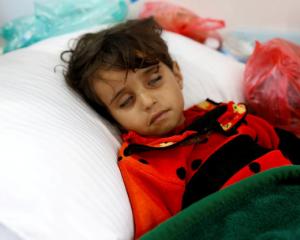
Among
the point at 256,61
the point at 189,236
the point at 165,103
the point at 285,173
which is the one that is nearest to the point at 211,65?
the point at 256,61

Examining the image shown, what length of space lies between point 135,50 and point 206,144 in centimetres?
27

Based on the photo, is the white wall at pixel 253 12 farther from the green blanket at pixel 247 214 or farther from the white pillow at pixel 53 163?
the green blanket at pixel 247 214

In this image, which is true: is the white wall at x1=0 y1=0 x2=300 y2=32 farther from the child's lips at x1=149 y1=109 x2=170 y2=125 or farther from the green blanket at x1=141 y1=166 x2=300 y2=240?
the green blanket at x1=141 y1=166 x2=300 y2=240

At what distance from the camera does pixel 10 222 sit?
591 millimetres

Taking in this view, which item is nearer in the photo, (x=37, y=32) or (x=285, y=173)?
(x=285, y=173)

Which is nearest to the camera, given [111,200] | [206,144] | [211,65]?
[111,200]

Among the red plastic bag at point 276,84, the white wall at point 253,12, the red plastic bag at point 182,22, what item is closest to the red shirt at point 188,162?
the red plastic bag at point 276,84

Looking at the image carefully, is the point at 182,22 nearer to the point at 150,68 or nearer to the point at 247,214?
the point at 150,68

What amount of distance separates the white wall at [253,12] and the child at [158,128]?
64 cm

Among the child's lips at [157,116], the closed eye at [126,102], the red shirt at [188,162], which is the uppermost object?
the closed eye at [126,102]

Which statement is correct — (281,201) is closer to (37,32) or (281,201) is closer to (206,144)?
(206,144)

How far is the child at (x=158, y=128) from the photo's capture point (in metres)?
0.76

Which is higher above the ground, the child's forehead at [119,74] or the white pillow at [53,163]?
the child's forehead at [119,74]

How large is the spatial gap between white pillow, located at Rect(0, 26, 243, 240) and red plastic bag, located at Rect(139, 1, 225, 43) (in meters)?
0.53
